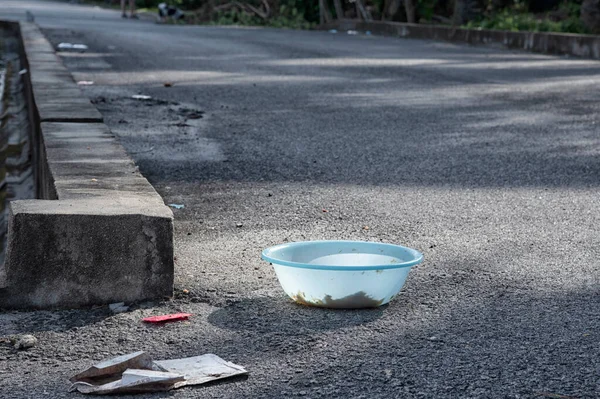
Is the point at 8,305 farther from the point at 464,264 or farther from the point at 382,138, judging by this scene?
the point at 382,138

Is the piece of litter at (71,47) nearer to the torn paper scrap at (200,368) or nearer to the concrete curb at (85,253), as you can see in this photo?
the concrete curb at (85,253)

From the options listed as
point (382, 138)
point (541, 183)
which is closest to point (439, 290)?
point (541, 183)

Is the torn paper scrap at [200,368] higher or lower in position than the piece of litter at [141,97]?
lower

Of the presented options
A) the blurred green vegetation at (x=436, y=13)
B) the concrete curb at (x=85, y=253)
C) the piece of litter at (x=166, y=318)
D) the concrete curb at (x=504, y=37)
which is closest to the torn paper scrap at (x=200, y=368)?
the piece of litter at (x=166, y=318)

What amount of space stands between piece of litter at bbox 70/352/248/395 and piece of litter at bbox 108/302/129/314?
23.6 inches

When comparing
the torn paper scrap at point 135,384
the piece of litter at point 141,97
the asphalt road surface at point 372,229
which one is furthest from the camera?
the piece of litter at point 141,97

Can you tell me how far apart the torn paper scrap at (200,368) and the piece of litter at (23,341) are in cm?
46

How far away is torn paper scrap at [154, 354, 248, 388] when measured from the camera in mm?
2600

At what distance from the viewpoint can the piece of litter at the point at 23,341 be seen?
2.91 m

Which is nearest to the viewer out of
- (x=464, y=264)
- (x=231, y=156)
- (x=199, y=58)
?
(x=464, y=264)

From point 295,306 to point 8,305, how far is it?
995 mm

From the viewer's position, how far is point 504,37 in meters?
17.3

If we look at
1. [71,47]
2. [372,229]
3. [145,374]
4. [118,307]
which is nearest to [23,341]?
[118,307]

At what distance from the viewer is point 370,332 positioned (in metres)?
3.01
